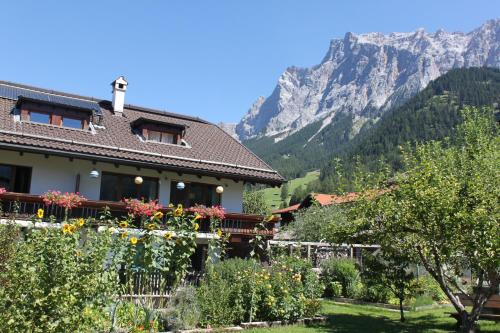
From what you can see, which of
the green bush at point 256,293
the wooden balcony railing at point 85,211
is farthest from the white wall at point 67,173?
the green bush at point 256,293

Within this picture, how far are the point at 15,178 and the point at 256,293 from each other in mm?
10595

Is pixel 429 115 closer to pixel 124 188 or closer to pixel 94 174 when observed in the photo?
pixel 124 188

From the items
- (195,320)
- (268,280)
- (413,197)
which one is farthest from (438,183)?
(195,320)

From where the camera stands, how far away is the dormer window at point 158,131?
73.4ft

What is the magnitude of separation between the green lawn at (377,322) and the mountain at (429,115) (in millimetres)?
94526

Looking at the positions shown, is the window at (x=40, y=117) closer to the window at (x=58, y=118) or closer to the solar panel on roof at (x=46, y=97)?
the window at (x=58, y=118)

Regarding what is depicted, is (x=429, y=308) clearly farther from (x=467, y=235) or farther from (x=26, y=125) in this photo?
(x=26, y=125)

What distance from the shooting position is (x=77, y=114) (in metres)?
20.9

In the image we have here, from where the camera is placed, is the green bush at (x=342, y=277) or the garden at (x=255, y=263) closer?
the garden at (x=255, y=263)

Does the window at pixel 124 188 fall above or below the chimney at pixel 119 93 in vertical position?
below

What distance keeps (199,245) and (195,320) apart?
8881 mm

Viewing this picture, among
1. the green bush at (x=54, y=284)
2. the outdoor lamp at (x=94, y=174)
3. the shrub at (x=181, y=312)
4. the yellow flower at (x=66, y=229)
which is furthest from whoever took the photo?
the outdoor lamp at (x=94, y=174)

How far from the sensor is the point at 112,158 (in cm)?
1875

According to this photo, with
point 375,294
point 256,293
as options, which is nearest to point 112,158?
point 256,293
